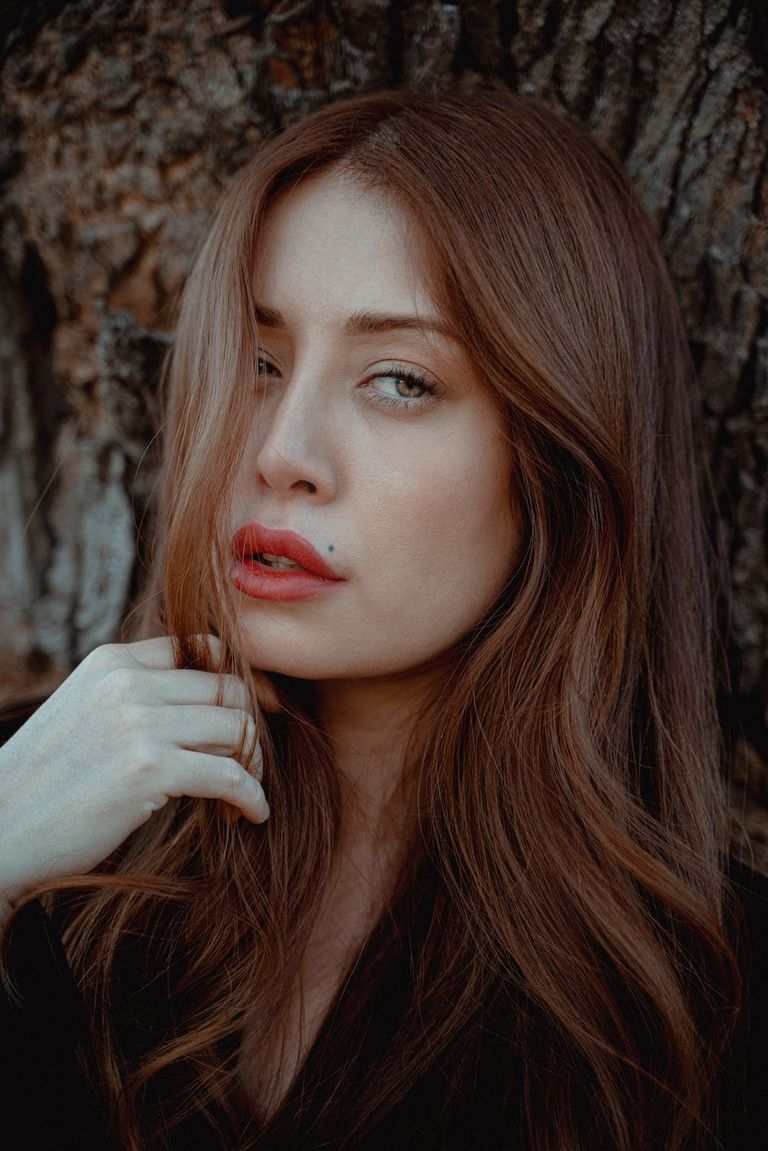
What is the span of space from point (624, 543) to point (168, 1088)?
54.9 inches

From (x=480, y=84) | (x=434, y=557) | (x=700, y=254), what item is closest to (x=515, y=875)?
(x=434, y=557)

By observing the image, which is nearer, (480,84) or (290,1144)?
(290,1144)

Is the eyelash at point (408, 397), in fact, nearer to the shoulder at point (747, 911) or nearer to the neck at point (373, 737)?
the neck at point (373, 737)

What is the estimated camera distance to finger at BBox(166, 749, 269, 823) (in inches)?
68.1

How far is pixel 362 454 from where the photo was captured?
174 cm

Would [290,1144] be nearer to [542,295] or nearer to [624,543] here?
[624,543]

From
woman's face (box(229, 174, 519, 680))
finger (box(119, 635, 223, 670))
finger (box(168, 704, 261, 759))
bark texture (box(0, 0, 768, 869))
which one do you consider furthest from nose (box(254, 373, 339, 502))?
bark texture (box(0, 0, 768, 869))

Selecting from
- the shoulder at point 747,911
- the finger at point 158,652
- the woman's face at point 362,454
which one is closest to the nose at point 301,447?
the woman's face at point 362,454

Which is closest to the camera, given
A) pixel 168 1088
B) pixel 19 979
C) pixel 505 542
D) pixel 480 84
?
pixel 19 979

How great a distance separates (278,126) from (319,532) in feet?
3.88

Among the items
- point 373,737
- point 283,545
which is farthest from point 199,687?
point 373,737

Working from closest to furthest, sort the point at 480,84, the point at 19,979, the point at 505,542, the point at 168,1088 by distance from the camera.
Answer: the point at 19,979
the point at 168,1088
the point at 505,542
the point at 480,84

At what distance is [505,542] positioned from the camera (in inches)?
74.4

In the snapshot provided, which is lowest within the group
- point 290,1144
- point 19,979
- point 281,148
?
point 290,1144
